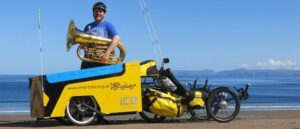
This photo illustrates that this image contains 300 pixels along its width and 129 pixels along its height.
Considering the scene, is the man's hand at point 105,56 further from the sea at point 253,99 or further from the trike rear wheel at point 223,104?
the trike rear wheel at point 223,104

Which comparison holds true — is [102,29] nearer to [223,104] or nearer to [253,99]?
[223,104]

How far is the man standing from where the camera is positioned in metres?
10.4

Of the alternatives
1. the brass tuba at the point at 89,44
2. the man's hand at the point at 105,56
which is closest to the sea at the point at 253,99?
the brass tuba at the point at 89,44

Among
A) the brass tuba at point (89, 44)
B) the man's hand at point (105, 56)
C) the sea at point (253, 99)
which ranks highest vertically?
the brass tuba at point (89, 44)

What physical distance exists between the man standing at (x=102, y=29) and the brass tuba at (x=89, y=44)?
0.09 metres

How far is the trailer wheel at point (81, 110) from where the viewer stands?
1021cm

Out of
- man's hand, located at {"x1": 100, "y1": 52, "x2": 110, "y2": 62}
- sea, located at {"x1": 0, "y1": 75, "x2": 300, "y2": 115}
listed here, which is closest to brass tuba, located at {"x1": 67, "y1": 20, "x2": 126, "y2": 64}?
man's hand, located at {"x1": 100, "y1": 52, "x2": 110, "y2": 62}

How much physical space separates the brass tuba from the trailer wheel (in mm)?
737

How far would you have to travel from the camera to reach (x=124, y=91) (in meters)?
10.2

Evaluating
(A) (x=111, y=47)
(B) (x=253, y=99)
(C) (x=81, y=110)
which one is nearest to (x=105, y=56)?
(A) (x=111, y=47)

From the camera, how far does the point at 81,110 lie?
10227 millimetres

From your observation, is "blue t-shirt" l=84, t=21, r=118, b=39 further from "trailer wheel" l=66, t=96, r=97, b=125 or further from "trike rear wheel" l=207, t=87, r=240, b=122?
"trike rear wheel" l=207, t=87, r=240, b=122

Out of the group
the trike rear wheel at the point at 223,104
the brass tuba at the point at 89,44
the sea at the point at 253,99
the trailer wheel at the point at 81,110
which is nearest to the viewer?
the trailer wheel at the point at 81,110

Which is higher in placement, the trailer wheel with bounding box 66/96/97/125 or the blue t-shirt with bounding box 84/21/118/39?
the blue t-shirt with bounding box 84/21/118/39
